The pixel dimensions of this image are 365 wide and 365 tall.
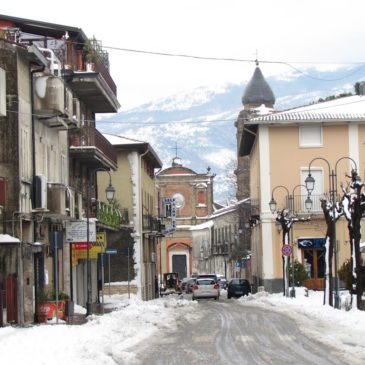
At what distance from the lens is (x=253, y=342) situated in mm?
20953

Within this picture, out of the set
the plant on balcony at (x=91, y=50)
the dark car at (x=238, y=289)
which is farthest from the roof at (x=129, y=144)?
the plant on balcony at (x=91, y=50)

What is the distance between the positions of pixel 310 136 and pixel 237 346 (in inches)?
1494

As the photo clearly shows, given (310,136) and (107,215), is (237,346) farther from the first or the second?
(310,136)

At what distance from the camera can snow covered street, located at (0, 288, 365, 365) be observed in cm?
1672

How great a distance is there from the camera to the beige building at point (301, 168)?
181ft

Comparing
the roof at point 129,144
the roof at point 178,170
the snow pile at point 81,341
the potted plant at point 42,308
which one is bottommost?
the snow pile at point 81,341

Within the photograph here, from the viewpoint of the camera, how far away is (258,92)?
12162 cm

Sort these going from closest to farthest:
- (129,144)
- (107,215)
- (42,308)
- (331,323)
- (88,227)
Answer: (331,323) < (42,308) < (88,227) < (107,215) < (129,144)

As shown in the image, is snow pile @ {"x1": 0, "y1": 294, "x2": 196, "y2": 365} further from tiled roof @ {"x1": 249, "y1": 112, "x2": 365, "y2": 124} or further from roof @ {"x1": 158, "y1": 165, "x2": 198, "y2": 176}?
roof @ {"x1": 158, "y1": 165, "x2": 198, "y2": 176}

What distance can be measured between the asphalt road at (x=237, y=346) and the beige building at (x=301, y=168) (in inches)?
1035

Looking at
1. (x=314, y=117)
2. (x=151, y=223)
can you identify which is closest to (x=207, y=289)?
(x=151, y=223)

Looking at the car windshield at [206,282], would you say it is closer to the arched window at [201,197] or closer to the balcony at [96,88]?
the balcony at [96,88]

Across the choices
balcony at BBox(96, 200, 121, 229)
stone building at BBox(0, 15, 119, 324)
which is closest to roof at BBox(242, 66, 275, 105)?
balcony at BBox(96, 200, 121, 229)

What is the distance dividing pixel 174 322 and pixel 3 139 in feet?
25.0
